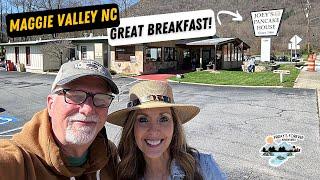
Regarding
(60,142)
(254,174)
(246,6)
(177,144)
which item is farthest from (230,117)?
(246,6)

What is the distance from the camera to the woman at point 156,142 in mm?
2461

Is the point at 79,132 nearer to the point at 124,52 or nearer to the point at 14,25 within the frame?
the point at 14,25

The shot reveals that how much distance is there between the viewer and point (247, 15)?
121812 mm

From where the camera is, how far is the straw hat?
2.43 meters

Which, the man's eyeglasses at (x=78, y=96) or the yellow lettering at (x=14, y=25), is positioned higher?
the yellow lettering at (x=14, y=25)

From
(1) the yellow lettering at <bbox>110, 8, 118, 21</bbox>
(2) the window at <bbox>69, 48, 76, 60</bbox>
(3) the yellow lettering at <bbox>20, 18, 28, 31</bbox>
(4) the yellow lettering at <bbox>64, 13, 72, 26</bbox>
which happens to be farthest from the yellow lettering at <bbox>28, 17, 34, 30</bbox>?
(2) the window at <bbox>69, 48, 76, 60</bbox>

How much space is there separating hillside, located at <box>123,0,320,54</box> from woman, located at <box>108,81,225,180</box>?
2269 inches

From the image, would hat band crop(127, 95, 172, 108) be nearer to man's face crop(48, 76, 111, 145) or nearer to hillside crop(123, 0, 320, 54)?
man's face crop(48, 76, 111, 145)

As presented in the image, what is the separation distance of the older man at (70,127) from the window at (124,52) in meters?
27.7

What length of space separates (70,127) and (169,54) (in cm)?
3114

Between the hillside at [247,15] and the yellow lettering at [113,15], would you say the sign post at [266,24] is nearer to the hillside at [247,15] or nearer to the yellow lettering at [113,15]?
the yellow lettering at [113,15]

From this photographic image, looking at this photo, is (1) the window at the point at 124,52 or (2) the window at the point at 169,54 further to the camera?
(2) the window at the point at 169,54

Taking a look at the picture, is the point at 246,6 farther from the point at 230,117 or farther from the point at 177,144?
the point at 177,144

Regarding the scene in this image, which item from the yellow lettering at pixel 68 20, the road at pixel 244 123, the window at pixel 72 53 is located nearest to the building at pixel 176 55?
the window at pixel 72 53
